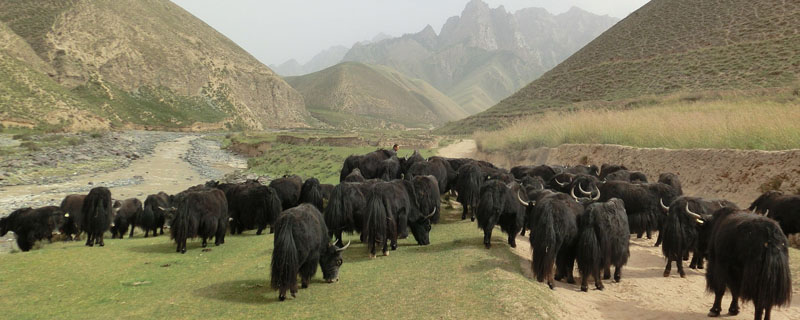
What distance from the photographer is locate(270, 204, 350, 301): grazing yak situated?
6.08 meters

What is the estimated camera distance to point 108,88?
237ft

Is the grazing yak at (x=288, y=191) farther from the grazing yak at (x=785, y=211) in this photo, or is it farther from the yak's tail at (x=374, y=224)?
the grazing yak at (x=785, y=211)

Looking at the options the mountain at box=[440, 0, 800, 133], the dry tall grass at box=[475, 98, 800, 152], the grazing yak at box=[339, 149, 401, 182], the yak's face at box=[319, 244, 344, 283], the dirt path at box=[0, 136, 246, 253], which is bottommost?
the dirt path at box=[0, 136, 246, 253]

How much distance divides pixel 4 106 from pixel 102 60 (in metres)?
34.7

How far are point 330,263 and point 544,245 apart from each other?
11.8ft

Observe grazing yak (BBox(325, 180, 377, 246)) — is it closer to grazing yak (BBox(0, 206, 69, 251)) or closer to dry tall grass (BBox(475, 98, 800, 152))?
grazing yak (BBox(0, 206, 69, 251))

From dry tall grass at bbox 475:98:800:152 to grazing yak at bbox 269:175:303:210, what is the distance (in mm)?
14190

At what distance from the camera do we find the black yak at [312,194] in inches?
457

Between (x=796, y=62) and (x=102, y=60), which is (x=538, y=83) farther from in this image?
(x=102, y=60)

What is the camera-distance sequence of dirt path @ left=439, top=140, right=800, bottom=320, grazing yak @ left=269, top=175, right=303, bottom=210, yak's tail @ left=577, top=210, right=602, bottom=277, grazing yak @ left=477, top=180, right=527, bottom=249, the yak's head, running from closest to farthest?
dirt path @ left=439, top=140, right=800, bottom=320
the yak's head
yak's tail @ left=577, top=210, right=602, bottom=277
grazing yak @ left=477, top=180, right=527, bottom=249
grazing yak @ left=269, top=175, right=303, bottom=210

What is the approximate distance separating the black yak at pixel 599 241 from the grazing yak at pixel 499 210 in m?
1.89

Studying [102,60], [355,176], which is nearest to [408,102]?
[102,60]

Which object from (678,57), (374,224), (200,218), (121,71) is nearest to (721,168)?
(374,224)

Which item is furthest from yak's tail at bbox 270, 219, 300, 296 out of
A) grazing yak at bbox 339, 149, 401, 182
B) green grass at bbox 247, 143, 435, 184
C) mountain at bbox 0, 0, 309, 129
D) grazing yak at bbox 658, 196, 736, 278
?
mountain at bbox 0, 0, 309, 129
